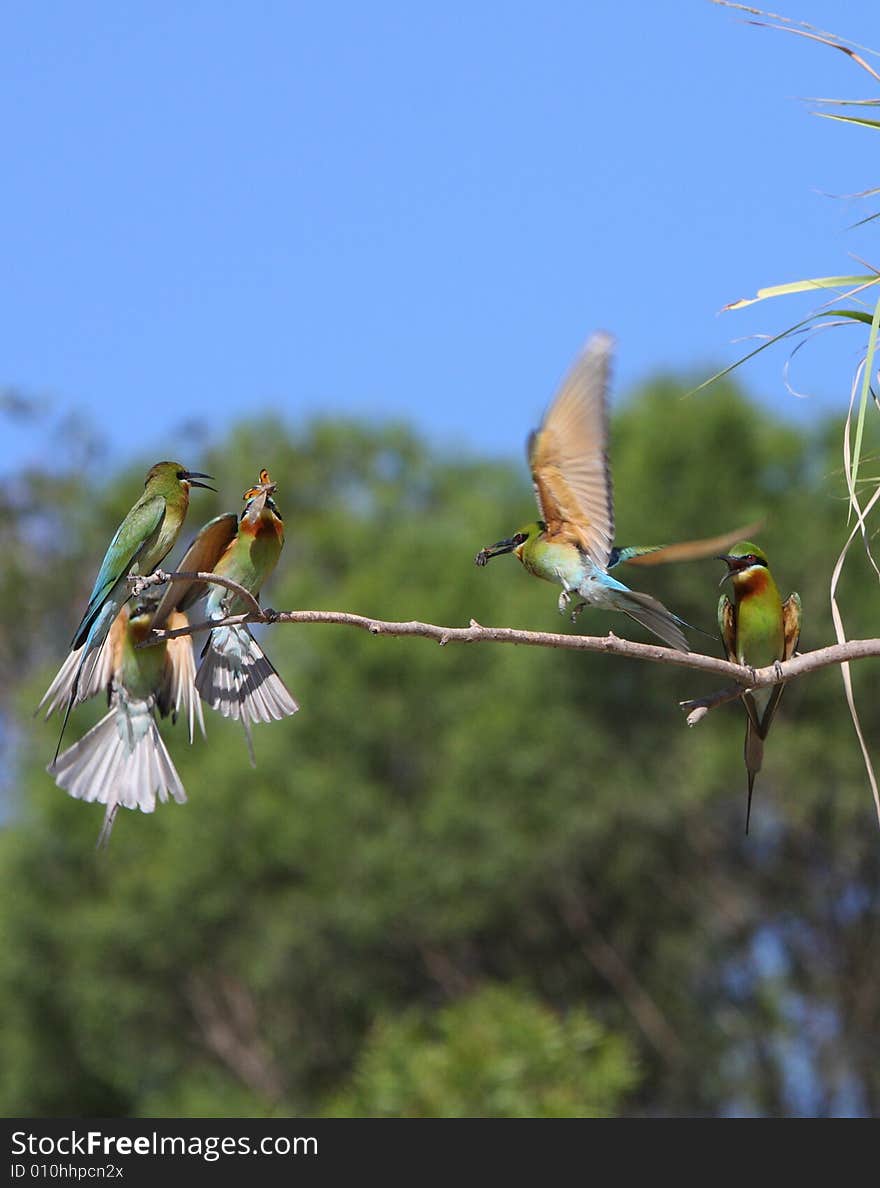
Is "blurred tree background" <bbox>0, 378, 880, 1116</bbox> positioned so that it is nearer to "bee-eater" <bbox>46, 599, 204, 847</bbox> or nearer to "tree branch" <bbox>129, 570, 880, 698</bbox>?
"bee-eater" <bbox>46, 599, 204, 847</bbox>

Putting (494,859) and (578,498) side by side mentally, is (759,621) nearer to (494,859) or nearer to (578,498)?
(578,498)

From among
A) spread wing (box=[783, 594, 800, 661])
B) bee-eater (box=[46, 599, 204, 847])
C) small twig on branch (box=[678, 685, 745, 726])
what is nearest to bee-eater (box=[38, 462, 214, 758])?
bee-eater (box=[46, 599, 204, 847])

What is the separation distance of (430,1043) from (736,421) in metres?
5.78

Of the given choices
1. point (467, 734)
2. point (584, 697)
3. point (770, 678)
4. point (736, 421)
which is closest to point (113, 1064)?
point (467, 734)

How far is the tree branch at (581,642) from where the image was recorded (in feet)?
8.02

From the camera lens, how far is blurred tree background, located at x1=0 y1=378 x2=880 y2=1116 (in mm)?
13945


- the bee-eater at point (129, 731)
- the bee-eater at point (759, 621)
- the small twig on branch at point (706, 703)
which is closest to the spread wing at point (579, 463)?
the bee-eater at point (759, 621)

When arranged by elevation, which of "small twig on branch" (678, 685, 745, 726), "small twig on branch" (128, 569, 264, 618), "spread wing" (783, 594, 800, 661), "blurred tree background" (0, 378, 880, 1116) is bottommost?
"small twig on branch" (678, 685, 745, 726)

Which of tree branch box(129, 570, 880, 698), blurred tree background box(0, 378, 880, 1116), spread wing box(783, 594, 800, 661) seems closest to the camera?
tree branch box(129, 570, 880, 698)

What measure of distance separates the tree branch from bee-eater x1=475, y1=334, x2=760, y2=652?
440 millimetres

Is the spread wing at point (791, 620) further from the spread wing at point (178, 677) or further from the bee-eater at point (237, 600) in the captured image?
the spread wing at point (178, 677)

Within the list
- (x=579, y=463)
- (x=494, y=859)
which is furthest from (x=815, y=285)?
(x=494, y=859)

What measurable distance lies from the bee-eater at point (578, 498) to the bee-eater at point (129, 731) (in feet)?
2.79

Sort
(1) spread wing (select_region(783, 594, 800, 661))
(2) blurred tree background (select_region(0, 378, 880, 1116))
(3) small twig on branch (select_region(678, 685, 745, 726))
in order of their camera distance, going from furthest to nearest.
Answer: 1. (2) blurred tree background (select_region(0, 378, 880, 1116))
2. (1) spread wing (select_region(783, 594, 800, 661))
3. (3) small twig on branch (select_region(678, 685, 745, 726))
